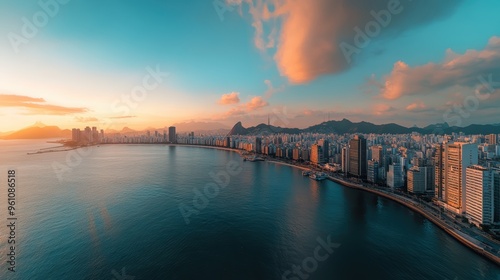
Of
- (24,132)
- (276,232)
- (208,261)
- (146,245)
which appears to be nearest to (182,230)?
(146,245)

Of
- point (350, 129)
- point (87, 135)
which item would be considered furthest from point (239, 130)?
point (87, 135)

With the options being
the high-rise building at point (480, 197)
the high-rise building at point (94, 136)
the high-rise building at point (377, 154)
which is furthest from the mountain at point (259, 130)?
the high-rise building at point (480, 197)

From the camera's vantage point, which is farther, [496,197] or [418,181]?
[418,181]

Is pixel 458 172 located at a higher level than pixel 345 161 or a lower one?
higher

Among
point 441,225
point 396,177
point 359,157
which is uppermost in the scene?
point 359,157

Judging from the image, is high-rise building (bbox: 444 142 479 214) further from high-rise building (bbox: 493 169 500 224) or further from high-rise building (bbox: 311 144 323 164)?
high-rise building (bbox: 311 144 323 164)

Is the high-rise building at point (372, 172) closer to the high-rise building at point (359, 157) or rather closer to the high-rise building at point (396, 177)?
the high-rise building at point (359, 157)

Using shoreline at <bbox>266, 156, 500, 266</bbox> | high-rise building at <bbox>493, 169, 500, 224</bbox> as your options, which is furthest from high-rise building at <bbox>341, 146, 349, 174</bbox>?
high-rise building at <bbox>493, 169, 500, 224</bbox>

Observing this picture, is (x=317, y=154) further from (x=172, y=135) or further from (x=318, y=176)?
(x=172, y=135)
